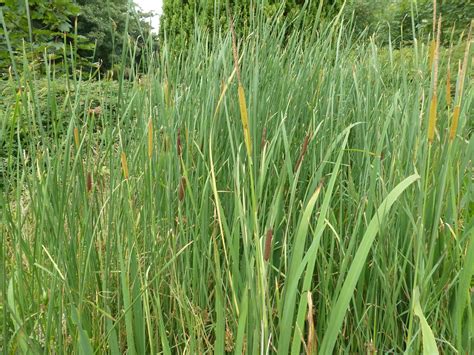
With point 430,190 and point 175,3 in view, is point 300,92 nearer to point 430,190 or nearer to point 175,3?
point 430,190

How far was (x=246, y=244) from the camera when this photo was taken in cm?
71

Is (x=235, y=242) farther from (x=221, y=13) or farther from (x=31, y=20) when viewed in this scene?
(x=31, y=20)

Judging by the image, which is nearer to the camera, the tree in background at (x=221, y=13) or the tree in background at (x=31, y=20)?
the tree in background at (x=221, y=13)

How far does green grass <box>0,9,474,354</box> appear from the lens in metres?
0.72

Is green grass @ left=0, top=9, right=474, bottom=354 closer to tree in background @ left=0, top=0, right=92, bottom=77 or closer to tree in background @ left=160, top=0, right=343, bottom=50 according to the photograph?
tree in background @ left=160, top=0, right=343, bottom=50

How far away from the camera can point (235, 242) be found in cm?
85

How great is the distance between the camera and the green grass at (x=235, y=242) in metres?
0.72

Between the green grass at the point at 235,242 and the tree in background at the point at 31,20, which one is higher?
the tree in background at the point at 31,20

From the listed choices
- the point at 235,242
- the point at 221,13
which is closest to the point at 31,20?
the point at 221,13

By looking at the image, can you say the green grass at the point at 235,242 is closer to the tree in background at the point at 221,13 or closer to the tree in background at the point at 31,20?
the tree in background at the point at 221,13

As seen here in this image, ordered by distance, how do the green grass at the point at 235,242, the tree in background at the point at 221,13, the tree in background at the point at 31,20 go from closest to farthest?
the green grass at the point at 235,242 < the tree in background at the point at 221,13 < the tree in background at the point at 31,20

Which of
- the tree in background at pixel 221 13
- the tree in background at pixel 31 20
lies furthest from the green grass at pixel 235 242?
the tree in background at pixel 31 20

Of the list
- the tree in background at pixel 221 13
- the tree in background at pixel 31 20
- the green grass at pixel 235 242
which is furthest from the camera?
the tree in background at pixel 31 20

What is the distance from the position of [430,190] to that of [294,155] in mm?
360
